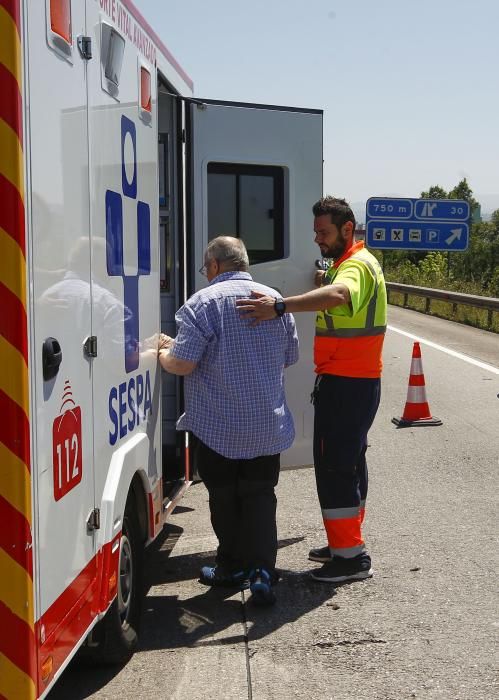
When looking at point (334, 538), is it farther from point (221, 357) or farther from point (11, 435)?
point (11, 435)

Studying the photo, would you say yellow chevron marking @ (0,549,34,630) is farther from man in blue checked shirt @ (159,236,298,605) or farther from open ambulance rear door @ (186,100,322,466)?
open ambulance rear door @ (186,100,322,466)

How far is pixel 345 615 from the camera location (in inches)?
188

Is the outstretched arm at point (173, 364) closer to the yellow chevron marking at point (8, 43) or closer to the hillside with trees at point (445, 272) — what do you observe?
the yellow chevron marking at point (8, 43)

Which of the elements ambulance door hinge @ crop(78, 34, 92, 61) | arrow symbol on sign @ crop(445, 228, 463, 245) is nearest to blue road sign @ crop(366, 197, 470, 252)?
arrow symbol on sign @ crop(445, 228, 463, 245)

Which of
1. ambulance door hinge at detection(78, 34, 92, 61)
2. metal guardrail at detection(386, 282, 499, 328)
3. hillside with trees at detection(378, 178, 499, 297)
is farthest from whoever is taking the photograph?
hillside with trees at detection(378, 178, 499, 297)

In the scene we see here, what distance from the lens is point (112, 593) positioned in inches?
150

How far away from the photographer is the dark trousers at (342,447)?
205 inches

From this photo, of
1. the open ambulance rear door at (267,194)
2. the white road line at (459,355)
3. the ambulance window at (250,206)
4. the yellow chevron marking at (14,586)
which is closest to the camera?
the yellow chevron marking at (14,586)

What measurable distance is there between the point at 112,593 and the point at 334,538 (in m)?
1.82

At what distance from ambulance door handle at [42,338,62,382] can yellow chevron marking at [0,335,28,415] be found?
0.18 m

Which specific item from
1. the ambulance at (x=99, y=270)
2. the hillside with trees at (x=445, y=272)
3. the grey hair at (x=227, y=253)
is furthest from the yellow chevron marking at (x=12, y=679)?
the hillside with trees at (x=445, y=272)

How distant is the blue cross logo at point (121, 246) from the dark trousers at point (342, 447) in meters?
1.30

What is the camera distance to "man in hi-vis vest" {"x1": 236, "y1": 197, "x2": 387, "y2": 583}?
Result: 517 centimetres

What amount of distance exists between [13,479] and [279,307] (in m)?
2.28
